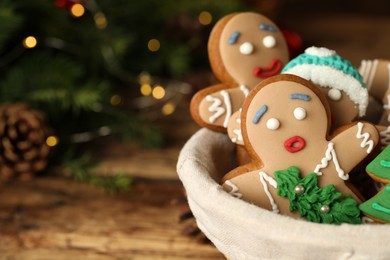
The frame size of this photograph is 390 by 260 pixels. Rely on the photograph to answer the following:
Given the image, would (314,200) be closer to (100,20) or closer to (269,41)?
(269,41)

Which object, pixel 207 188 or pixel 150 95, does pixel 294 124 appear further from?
pixel 150 95

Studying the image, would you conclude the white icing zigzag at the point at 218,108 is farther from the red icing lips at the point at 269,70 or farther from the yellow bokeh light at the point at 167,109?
the yellow bokeh light at the point at 167,109

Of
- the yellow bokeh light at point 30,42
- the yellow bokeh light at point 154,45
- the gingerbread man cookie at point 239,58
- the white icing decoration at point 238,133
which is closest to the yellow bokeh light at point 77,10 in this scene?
the yellow bokeh light at point 30,42

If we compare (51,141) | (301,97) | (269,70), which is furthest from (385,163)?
(51,141)

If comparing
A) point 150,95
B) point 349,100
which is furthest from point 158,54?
point 349,100

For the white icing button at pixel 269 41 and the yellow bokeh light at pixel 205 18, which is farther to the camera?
the yellow bokeh light at pixel 205 18

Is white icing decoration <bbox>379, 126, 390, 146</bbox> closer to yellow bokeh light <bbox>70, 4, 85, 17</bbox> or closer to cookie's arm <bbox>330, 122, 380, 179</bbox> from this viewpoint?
cookie's arm <bbox>330, 122, 380, 179</bbox>
